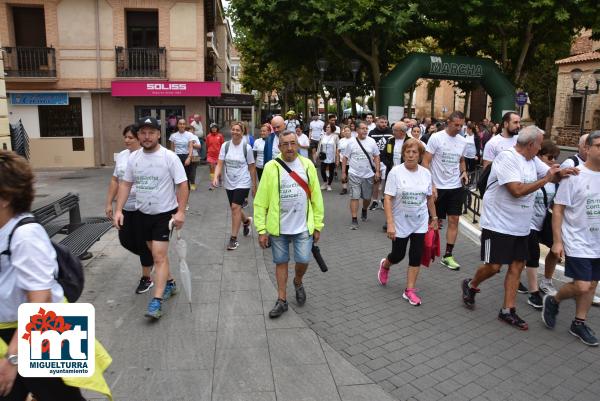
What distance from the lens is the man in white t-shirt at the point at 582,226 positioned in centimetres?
430

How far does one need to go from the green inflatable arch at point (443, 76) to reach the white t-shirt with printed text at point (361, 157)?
29.8 feet

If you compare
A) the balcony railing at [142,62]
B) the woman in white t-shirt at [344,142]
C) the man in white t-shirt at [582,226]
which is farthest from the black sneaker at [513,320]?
the balcony railing at [142,62]

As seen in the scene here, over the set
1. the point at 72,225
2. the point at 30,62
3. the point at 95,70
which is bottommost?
the point at 72,225

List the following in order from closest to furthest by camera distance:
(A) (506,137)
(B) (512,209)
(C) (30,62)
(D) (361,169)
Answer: (B) (512,209) → (A) (506,137) → (D) (361,169) → (C) (30,62)

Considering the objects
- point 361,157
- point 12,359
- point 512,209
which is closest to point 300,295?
point 512,209

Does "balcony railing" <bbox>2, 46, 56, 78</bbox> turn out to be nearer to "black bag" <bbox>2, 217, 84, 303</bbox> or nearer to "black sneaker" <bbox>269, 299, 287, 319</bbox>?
"black sneaker" <bbox>269, 299, 287, 319</bbox>

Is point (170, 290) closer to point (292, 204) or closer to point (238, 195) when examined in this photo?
point (292, 204)

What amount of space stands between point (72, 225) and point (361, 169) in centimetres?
475

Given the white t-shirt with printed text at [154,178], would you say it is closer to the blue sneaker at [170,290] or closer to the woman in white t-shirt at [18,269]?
the blue sneaker at [170,290]

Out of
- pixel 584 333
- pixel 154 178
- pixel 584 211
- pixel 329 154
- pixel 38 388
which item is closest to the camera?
pixel 38 388

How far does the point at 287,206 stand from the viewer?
4.80 m

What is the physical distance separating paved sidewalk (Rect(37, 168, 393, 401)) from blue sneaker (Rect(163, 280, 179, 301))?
0.24ft

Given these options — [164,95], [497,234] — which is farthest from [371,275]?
[164,95]

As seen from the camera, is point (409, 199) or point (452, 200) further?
point (452, 200)
